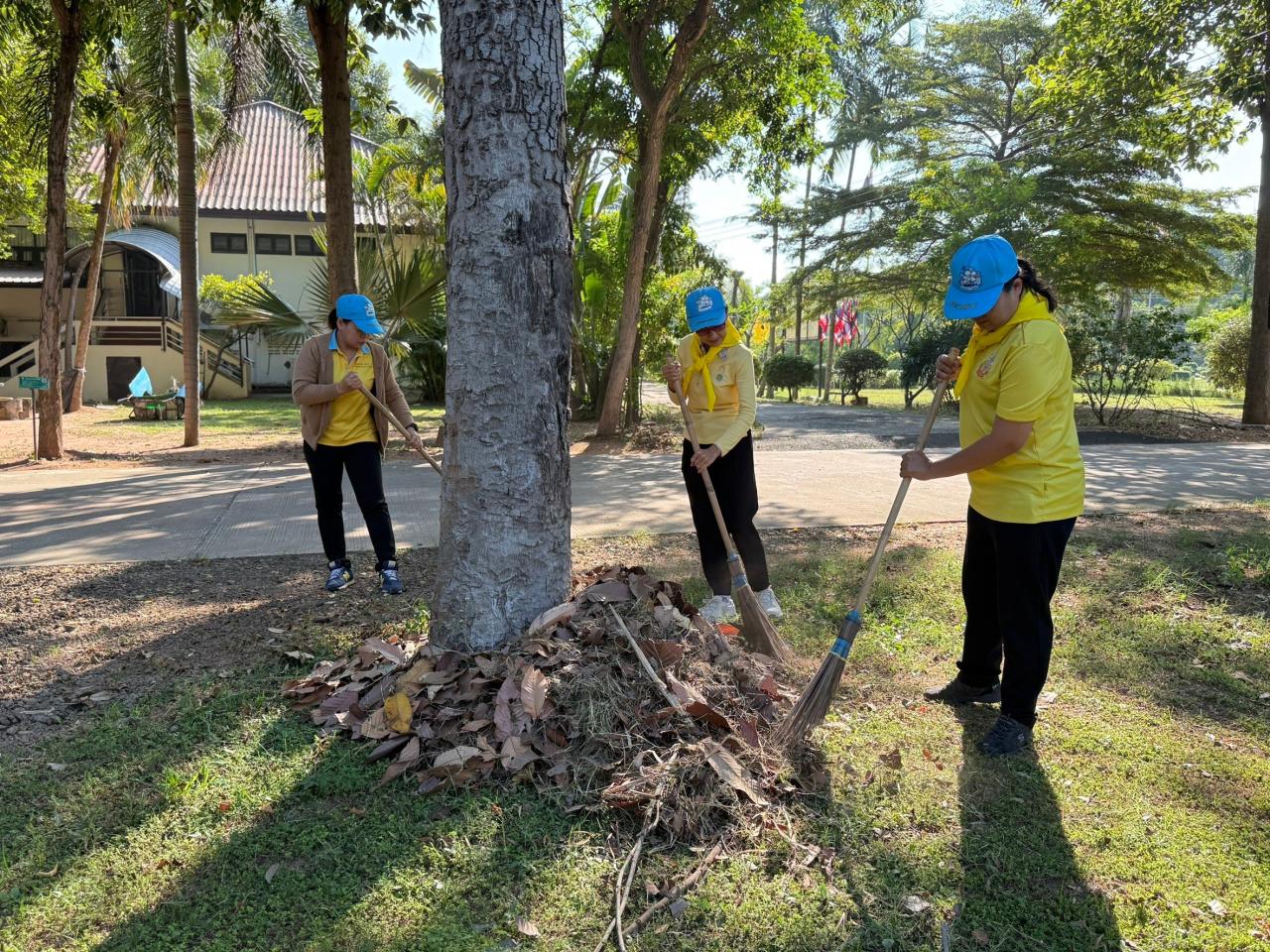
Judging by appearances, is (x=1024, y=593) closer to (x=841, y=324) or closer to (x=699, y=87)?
(x=699, y=87)

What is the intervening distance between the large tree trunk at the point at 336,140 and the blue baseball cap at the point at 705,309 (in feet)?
19.4

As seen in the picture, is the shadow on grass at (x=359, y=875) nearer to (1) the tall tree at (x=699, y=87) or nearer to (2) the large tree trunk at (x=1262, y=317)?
(1) the tall tree at (x=699, y=87)

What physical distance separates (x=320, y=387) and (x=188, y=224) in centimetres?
958

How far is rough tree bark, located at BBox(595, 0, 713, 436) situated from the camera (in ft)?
34.9

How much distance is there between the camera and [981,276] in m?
3.10

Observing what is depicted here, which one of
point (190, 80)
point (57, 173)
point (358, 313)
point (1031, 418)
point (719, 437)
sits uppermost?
point (190, 80)

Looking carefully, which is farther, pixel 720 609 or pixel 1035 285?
pixel 720 609

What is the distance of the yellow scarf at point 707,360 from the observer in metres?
4.51

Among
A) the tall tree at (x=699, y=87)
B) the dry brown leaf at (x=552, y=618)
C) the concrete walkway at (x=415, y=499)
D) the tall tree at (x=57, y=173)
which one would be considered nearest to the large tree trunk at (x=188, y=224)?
the tall tree at (x=57, y=173)

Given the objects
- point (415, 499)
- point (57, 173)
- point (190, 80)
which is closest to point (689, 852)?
point (415, 499)

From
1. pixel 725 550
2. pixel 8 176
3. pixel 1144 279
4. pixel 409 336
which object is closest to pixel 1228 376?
pixel 1144 279

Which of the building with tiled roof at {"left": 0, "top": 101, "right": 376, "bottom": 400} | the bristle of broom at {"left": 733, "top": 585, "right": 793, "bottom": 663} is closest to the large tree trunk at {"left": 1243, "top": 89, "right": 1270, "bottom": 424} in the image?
the bristle of broom at {"left": 733, "top": 585, "right": 793, "bottom": 663}

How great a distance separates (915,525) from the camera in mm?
7121

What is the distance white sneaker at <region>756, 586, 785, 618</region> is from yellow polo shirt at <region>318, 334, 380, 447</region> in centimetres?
248
